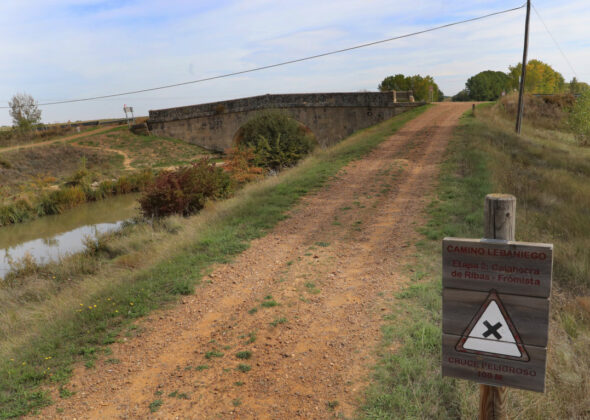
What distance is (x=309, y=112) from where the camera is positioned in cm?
3189

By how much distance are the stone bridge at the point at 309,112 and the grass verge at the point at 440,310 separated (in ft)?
59.4

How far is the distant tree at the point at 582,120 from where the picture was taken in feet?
91.5

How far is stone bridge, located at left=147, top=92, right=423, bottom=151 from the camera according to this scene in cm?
2995

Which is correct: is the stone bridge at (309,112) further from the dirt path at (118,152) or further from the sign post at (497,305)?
the sign post at (497,305)

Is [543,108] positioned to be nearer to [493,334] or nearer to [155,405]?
[493,334]

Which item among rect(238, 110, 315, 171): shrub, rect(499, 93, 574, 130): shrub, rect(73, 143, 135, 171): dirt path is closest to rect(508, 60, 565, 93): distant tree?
rect(499, 93, 574, 130): shrub

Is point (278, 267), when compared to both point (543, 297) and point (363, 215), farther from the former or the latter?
point (543, 297)

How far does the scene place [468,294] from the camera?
2.48m

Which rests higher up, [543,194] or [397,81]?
[397,81]

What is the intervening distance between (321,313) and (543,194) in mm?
7921

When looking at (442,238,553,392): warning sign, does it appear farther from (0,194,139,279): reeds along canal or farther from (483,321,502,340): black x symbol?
(0,194,139,279): reeds along canal

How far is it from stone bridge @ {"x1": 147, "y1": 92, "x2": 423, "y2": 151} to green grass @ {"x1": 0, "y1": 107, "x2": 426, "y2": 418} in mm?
20599

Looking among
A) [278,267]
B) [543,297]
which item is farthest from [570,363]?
[278,267]

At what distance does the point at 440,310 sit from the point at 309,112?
28131 millimetres
